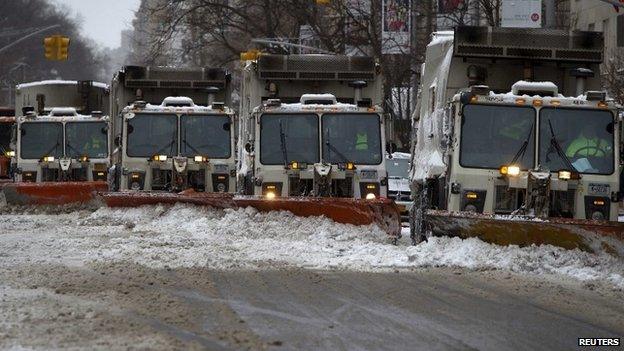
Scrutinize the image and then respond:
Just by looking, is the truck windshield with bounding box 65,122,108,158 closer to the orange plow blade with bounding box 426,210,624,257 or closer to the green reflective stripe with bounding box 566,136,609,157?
the green reflective stripe with bounding box 566,136,609,157

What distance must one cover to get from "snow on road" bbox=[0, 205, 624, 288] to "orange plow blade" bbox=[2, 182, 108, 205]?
3.52m

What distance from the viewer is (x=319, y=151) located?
20.4 m

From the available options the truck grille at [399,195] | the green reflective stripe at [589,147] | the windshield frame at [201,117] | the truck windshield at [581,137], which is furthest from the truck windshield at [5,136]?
the green reflective stripe at [589,147]

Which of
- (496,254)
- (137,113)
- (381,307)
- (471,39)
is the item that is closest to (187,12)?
(137,113)

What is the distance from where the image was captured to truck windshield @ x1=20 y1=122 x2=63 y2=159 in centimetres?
2817

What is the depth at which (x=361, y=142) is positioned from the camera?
20609 mm

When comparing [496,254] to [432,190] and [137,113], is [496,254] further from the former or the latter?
[137,113]

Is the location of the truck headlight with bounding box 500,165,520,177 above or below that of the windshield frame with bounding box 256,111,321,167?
below

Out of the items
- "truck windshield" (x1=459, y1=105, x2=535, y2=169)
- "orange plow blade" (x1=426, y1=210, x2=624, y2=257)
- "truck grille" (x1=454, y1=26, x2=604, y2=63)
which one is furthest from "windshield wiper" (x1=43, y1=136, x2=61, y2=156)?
"orange plow blade" (x1=426, y1=210, x2=624, y2=257)

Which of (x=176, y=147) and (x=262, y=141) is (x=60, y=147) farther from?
(x=262, y=141)

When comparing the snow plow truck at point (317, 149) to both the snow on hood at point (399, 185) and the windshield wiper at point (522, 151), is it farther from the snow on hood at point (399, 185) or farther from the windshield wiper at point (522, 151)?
the snow on hood at point (399, 185)

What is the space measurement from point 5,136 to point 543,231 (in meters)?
23.5

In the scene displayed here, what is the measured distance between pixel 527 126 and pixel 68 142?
14.2 metres

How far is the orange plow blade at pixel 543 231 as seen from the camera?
13914 millimetres
